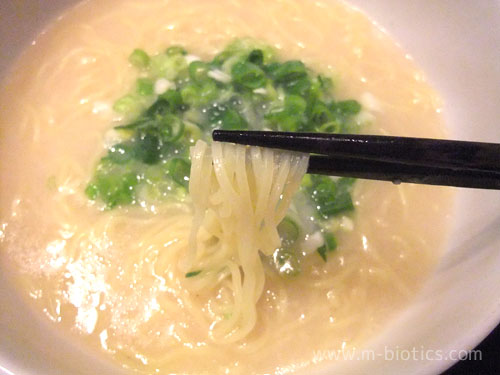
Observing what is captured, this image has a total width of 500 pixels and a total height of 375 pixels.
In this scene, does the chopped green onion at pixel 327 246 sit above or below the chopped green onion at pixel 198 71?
below

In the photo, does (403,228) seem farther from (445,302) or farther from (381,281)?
(445,302)

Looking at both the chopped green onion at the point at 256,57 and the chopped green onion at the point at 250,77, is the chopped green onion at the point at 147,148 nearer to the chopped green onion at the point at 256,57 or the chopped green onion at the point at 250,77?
the chopped green onion at the point at 250,77

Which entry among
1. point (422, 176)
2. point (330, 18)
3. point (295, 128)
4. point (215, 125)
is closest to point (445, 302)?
point (422, 176)

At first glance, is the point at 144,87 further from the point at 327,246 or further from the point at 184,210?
the point at 327,246

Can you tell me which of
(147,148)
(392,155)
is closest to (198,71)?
(147,148)

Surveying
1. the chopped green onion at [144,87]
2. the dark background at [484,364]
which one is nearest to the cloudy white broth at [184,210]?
the chopped green onion at [144,87]

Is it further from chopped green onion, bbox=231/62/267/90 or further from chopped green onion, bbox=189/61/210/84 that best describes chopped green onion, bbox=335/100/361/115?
chopped green onion, bbox=189/61/210/84

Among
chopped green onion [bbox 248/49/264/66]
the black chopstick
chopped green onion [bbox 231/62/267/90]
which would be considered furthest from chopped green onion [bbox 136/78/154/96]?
the black chopstick
